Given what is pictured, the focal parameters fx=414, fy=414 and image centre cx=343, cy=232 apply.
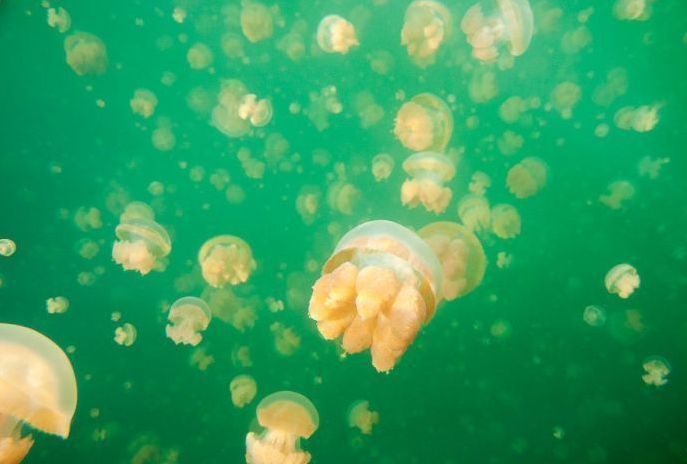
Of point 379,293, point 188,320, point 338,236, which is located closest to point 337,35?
point 338,236

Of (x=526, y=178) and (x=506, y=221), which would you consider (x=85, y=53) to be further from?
(x=526, y=178)

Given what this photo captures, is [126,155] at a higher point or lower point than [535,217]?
higher

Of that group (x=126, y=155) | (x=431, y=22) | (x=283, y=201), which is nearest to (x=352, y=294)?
(x=431, y=22)

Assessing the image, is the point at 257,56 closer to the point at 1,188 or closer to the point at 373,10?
the point at 373,10

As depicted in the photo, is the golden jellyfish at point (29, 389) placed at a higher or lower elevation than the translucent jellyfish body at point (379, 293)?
lower

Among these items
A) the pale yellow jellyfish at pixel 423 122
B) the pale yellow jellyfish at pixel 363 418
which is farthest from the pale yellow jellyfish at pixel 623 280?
the pale yellow jellyfish at pixel 363 418

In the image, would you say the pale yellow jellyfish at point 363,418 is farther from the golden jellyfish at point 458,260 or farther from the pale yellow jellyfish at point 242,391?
the golden jellyfish at point 458,260
